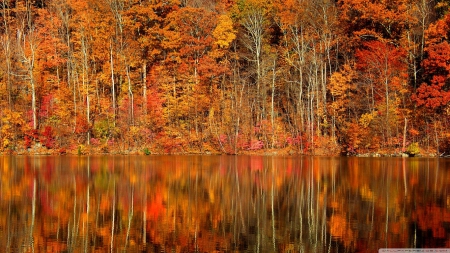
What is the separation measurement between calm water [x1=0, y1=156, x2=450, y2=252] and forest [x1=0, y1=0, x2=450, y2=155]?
760 inches

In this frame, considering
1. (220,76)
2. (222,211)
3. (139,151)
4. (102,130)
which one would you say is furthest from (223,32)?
(222,211)

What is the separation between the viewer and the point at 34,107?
51906 mm

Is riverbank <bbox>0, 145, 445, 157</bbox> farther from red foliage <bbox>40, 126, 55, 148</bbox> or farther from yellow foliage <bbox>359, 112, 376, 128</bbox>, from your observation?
yellow foliage <bbox>359, 112, 376, 128</bbox>

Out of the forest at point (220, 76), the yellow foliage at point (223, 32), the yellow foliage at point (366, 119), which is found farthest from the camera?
the yellow foliage at point (223, 32)

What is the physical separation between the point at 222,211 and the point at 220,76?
38952 millimetres

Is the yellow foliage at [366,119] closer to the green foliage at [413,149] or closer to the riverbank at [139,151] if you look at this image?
the riverbank at [139,151]

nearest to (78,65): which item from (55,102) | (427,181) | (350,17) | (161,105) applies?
(55,102)

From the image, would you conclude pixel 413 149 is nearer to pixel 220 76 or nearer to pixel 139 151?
pixel 220 76

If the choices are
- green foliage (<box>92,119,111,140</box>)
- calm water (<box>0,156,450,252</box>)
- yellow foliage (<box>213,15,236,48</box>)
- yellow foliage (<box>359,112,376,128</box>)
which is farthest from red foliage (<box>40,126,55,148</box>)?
yellow foliage (<box>359,112,376,128</box>)

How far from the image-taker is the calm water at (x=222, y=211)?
13.8 meters

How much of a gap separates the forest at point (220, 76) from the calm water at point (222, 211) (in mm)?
19307

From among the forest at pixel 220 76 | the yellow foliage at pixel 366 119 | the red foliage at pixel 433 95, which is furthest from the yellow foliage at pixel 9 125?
the red foliage at pixel 433 95

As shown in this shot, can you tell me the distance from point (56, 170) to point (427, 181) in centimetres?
1864

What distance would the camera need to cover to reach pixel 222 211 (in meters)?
18.3
